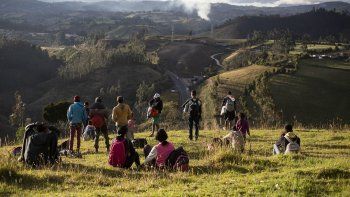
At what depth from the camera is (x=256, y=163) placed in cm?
1359

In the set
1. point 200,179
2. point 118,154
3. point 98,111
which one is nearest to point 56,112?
point 98,111

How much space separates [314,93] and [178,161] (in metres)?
91.0

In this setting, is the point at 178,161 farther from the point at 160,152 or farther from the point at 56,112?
the point at 56,112

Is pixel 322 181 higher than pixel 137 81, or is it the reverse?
pixel 322 181

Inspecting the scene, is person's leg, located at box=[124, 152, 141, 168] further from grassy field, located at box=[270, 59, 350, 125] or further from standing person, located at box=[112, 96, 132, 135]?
grassy field, located at box=[270, 59, 350, 125]

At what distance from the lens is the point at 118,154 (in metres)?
14.0

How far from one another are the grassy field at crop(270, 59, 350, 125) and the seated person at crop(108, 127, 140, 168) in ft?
236

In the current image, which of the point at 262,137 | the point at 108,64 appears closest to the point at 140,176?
the point at 262,137

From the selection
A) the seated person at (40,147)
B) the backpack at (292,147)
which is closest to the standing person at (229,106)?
the backpack at (292,147)

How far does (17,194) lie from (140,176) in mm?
3711

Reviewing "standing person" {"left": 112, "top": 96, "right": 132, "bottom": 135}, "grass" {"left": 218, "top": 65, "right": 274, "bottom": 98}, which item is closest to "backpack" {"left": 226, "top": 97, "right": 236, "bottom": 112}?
"standing person" {"left": 112, "top": 96, "right": 132, "bottom": 135}

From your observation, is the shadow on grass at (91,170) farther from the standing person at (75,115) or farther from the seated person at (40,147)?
the standing person at (75,115)

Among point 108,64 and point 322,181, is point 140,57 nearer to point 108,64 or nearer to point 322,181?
point 108,64

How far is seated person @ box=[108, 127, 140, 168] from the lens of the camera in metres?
13.9
